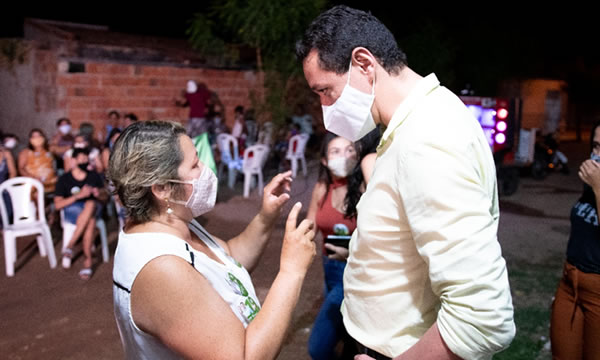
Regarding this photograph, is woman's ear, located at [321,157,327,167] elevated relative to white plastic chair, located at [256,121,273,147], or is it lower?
elevated

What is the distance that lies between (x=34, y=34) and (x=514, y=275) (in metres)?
11.0

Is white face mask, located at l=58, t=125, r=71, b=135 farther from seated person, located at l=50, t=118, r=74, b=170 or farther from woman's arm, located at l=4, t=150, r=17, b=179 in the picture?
woman's arm, located at l=4, t=150, r=17, b=179

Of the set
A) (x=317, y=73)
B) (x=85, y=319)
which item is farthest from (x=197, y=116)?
(x=317, y=73)

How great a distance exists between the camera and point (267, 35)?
10648 mm

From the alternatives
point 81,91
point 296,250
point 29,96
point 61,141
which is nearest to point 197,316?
point 296,250

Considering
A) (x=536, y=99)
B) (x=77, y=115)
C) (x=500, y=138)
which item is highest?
(x=536, y=99)

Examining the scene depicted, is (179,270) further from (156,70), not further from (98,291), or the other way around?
(156,70)

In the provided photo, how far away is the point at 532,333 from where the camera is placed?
4.13 meters

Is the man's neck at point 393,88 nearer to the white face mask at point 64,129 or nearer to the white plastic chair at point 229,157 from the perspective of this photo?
the white face mask at point 64,129

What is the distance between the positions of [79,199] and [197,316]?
191 inches

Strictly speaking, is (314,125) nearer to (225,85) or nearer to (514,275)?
(225,85)

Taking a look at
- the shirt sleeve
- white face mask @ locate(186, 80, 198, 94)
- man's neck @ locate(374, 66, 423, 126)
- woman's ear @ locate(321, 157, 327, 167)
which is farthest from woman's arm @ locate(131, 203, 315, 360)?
white face mask @ locate(186, 80, 198, 94)

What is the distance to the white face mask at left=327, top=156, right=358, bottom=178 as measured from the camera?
10.9 ft

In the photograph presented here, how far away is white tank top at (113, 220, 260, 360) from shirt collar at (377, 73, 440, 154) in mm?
696
